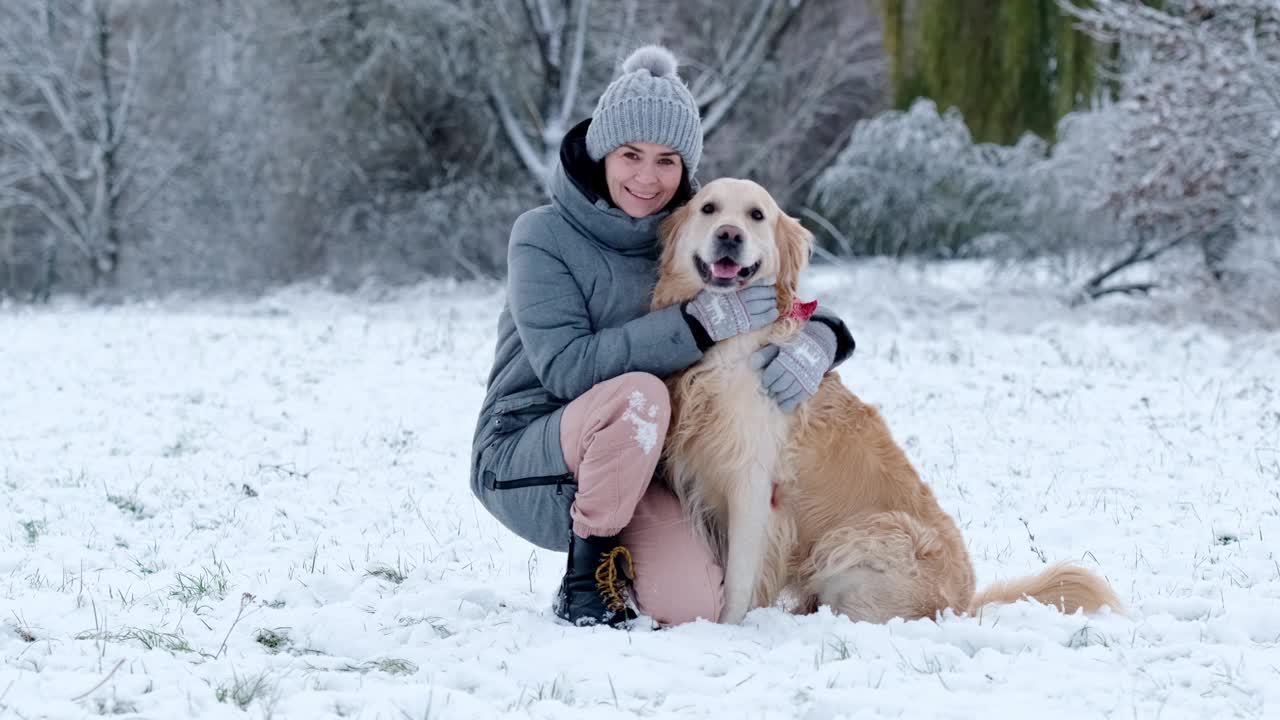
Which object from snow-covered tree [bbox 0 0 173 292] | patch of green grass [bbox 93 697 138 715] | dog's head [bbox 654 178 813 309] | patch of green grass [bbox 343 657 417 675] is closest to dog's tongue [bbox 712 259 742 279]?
dog's head [bbox 654 178 813 309]

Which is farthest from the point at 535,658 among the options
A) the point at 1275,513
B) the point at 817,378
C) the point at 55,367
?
the point at 55,367

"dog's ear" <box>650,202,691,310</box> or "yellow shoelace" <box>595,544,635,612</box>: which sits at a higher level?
"dog's ear" <box>650,202,691,310</box>

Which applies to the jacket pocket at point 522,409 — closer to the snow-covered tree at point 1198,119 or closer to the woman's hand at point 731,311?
the woman's hand at point 731,311

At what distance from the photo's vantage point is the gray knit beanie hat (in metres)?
3.15

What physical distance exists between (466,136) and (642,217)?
12.8m

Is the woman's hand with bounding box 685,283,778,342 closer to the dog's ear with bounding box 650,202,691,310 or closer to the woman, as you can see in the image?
the woman

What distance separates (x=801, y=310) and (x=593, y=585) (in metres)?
1.03

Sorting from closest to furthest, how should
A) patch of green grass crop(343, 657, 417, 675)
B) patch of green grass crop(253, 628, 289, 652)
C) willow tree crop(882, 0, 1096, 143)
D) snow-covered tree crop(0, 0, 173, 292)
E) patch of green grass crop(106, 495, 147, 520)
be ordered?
patch of green grass crop(343, 657, 417, 675)
patch of green grass crop(253, 628, 289, 652)
patch of green grass crop(106, 495, 147, 520)
willow tree crop(882, 0, 1096, 143)
snow-covered tree crop(0, 0, 173, 292)

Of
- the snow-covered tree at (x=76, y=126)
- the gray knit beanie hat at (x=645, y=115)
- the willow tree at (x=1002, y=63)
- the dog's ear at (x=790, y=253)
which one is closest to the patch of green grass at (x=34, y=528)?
the gray knit beanie hat at (x=645, y=115)

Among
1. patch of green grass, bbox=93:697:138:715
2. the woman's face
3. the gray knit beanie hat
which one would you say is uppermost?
the gray knit beanie hat

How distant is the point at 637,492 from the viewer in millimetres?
2969

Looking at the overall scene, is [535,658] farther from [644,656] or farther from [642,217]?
[642,217]

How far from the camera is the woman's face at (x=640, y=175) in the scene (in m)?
3.21

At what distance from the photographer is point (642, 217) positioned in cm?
327
